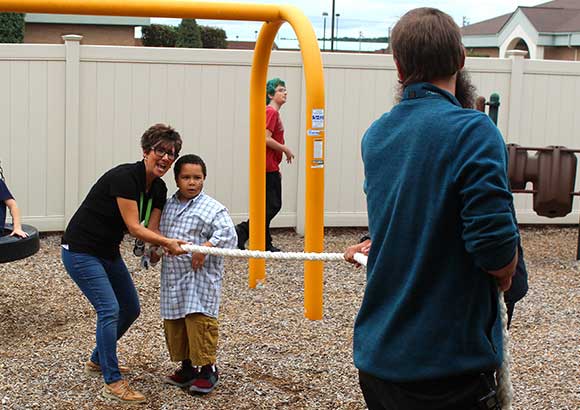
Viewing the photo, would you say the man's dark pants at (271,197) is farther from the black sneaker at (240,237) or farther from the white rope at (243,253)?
the white rope at (243,253)

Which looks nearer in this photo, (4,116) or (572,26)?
(4,116)

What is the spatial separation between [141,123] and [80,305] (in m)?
2.88

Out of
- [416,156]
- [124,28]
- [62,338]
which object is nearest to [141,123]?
[62,338]

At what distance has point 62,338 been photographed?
18.3 ft

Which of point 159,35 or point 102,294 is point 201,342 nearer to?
point 102,294

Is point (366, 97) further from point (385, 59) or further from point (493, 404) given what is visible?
point (493, 404)

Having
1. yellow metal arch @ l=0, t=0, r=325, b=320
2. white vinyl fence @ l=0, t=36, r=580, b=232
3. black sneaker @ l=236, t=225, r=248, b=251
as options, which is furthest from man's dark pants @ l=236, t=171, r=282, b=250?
yellow metal arch @ l=0, t=0, r=325, b=320

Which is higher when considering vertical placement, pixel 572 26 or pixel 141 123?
pixel 572 26

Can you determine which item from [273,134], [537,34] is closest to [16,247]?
[273,134]

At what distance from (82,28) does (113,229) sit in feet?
89.6

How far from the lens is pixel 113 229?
4387 millimetres

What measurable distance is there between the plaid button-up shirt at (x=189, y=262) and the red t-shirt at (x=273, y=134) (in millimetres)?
3279

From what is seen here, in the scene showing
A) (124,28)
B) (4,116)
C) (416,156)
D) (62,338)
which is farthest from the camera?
(124,28)

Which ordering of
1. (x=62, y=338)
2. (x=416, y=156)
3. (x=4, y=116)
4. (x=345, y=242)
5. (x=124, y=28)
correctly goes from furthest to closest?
(x=124, y=28) < (x=345, y=242) < (x=4, y=116) < (x=62, y=338) < (x=416, y=156)
